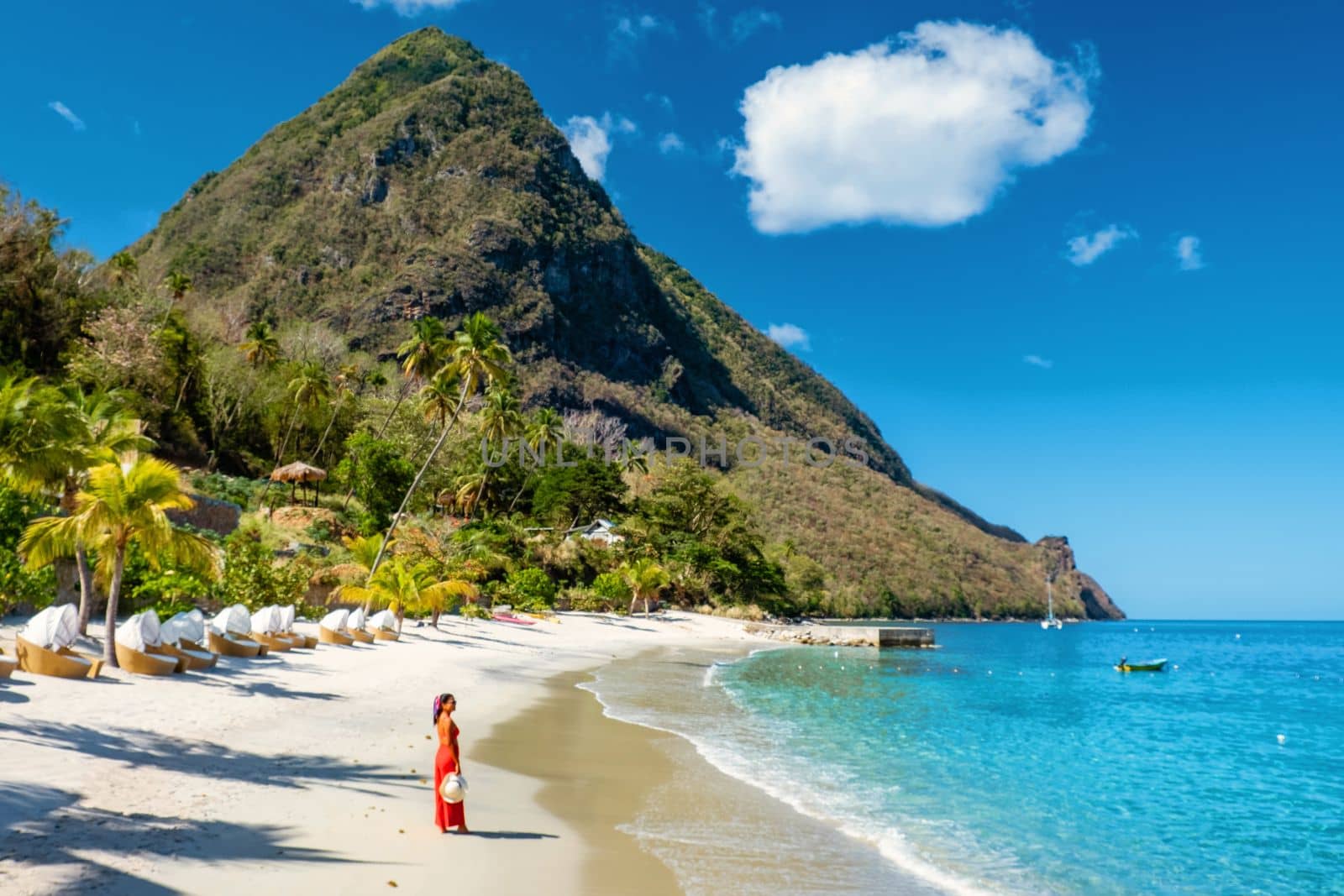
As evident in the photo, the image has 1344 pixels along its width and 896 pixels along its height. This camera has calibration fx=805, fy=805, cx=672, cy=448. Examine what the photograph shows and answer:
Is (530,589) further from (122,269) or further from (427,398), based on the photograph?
(122,269)

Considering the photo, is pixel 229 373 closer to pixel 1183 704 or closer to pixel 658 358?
pixel 1183 704

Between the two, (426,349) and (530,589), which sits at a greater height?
(426,349)

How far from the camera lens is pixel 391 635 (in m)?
26.4

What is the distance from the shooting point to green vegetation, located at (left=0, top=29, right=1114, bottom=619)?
2998cm

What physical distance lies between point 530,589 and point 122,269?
130ft

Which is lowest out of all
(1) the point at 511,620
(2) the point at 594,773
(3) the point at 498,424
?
(1) the point at 511,620

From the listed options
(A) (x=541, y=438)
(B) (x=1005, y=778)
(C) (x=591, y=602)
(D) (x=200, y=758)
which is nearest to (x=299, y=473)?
(C) (x=591, y=602)

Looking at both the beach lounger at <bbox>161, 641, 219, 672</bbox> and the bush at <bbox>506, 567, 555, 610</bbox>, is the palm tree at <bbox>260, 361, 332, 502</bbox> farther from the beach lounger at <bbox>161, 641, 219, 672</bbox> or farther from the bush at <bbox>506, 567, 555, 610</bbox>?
the beach lounger at <bbox>161, 641, 219, 672</bbox>

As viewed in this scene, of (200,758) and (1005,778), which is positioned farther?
(1005,778)

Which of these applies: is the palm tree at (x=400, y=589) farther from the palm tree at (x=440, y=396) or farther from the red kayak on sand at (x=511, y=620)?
the palm tree at (x=440, y=396)

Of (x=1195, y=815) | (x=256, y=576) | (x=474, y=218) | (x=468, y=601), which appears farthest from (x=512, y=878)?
(x=474, y=218)

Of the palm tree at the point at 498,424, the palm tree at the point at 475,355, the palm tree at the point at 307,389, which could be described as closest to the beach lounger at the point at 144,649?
the palm tree at the point at 475,355

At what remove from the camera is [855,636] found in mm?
56562

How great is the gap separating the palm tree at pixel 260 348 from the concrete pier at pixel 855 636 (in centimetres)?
3795
